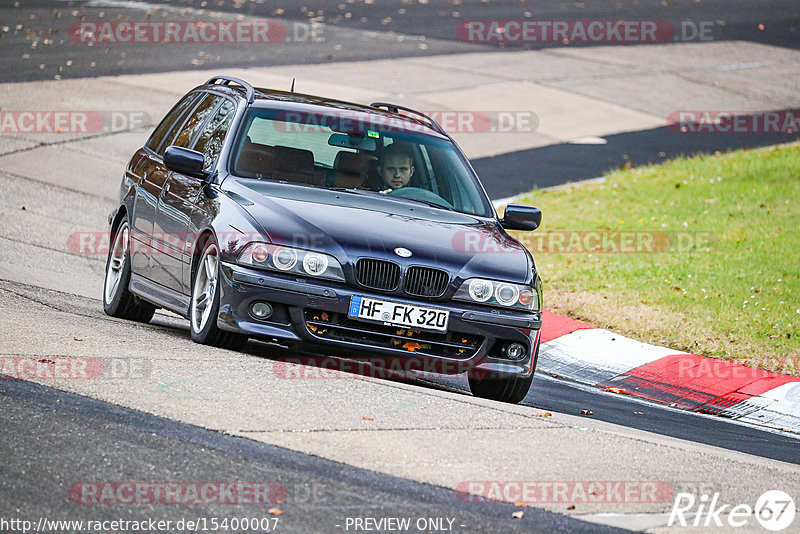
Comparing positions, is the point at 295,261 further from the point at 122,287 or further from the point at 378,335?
the point at 122,287

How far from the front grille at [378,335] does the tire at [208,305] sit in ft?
1.98

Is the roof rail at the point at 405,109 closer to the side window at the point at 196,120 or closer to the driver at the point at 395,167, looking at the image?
the driver at the point at 395,167

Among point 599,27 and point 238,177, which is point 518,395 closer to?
point 238,177

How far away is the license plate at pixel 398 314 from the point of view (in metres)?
7.39

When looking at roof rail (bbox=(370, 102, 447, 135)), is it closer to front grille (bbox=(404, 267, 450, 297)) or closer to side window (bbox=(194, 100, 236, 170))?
side window (bbox=(194, 100, 236, 170))

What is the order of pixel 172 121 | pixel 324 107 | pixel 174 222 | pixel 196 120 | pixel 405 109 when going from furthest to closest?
pixel 405 109 → pixel 172 121 → pixel 196 120 → pixel 324 107 → pixel 174 222

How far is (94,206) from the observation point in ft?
49.3

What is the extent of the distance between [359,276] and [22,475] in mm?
2737

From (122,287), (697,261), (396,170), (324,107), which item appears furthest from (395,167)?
(697,261)

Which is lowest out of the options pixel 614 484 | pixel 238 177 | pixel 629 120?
pixel 629 120

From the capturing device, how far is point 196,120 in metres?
9.40

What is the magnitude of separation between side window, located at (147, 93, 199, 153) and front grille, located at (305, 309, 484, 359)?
115 inches

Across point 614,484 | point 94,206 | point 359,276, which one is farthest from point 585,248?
point 614,484

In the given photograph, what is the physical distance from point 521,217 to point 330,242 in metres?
1.75
